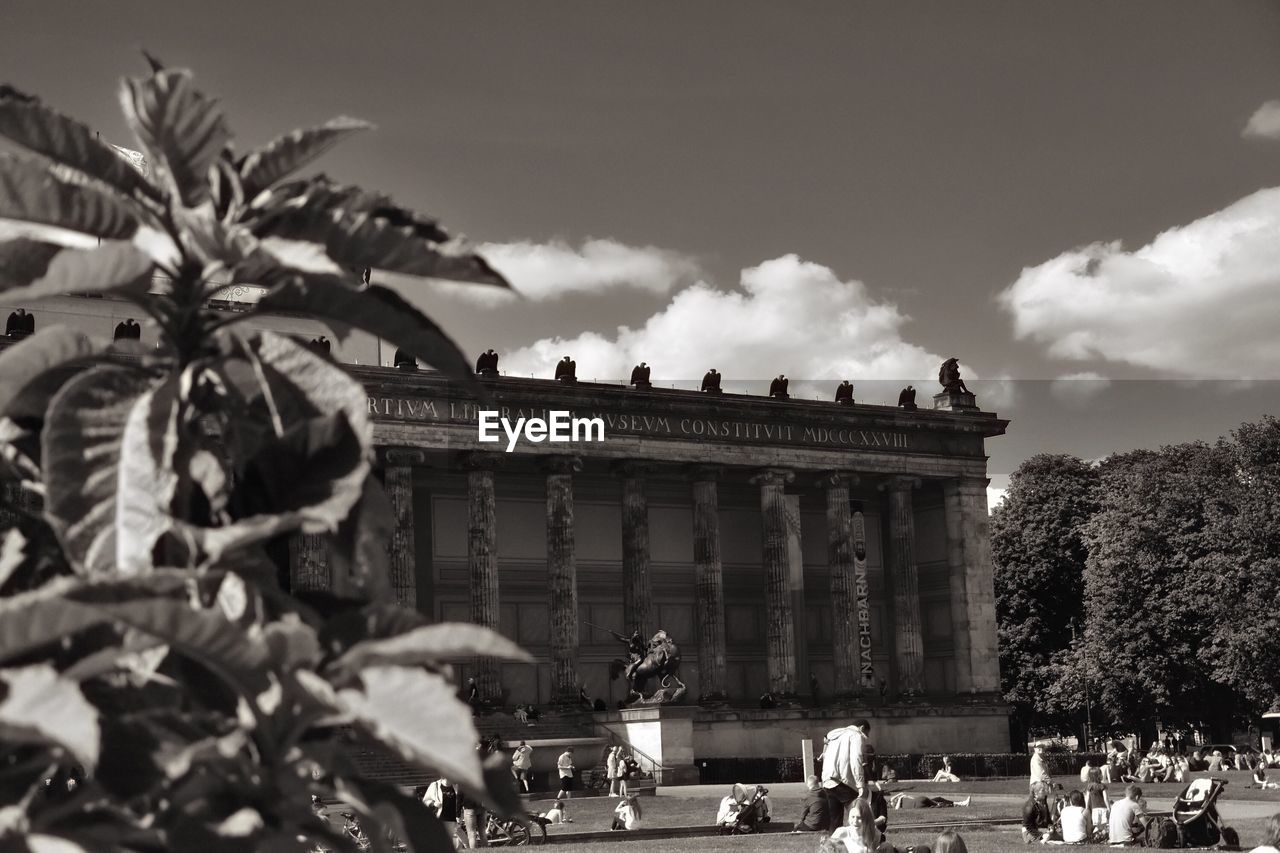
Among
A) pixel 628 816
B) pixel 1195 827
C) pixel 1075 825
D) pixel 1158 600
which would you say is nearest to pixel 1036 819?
pixel 1075 825

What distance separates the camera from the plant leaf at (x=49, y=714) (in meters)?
1.49

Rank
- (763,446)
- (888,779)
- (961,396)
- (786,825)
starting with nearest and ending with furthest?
1. (786,825)
2. (888,779)
3. (763,446)
4. (961,396)

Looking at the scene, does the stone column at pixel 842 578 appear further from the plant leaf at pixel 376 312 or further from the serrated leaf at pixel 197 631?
the serrated leaf at pixel 197 631

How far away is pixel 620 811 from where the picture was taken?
1231 inches

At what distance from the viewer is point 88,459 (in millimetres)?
2025

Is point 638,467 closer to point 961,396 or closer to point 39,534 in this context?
point 961,396

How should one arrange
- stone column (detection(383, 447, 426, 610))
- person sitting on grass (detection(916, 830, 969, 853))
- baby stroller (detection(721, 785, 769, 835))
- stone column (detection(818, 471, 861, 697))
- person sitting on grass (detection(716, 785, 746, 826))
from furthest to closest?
stone column (detection(818, 471, 861, 697))
stone column (detection(383, 447, 426, 610))
person sitting on grass (detection(716, 785, 746, 826))
baby stroller (detection(721, 785, 769, 835))
person sitting on grass (detection(916, 830, 969, 853))

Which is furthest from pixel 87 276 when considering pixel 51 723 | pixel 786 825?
pixel 786 825

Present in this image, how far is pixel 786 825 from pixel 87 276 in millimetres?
30253

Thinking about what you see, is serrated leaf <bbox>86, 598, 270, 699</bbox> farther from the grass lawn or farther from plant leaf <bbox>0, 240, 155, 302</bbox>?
the grass lawn

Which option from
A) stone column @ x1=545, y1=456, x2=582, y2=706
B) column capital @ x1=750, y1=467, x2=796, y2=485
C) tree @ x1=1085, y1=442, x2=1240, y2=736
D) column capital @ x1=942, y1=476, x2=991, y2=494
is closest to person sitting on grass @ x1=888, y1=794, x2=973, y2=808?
stone column @ x1=545, y1=456, x2=582, y2=706

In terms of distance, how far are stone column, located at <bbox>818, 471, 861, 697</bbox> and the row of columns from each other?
0.13 feet

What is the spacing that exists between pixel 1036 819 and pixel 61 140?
1034 inches

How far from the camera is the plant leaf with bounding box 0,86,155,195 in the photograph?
82.2 inches
